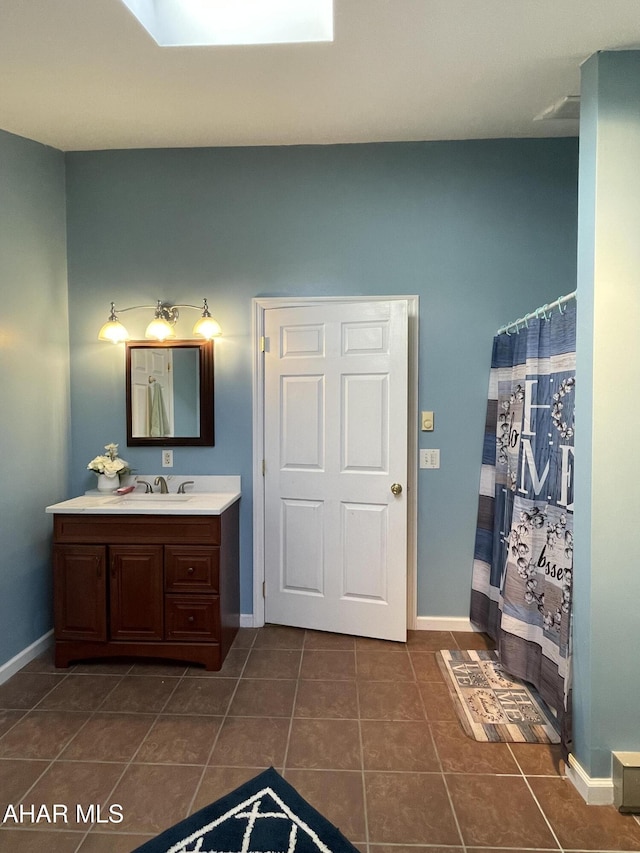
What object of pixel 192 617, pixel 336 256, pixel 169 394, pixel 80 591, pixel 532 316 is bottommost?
pixel 192 617

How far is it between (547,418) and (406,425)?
32.3 inches

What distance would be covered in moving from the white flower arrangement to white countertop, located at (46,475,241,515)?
0.42 ft

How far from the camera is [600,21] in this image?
1.78m

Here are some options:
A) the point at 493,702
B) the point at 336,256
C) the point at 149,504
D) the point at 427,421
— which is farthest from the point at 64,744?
the point at 336,256

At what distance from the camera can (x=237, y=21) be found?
204cm

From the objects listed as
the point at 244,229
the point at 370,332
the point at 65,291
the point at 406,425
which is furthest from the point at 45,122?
the point at 406,425

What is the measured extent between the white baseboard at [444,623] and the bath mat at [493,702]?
0.26 metres

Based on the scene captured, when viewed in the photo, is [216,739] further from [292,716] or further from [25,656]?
[25,656]

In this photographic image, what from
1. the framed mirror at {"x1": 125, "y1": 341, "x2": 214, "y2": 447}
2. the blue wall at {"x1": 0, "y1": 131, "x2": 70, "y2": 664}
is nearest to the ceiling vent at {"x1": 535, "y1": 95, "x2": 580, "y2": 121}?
the framed mirror at {"x1": 125, "y1": 341, "x2": 214, "y2": 447}

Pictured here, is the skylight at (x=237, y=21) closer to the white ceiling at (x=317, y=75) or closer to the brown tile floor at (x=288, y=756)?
the white ceiling at (x=317, y=75)

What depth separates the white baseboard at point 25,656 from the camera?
2.56 m

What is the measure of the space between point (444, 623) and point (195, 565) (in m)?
1.51

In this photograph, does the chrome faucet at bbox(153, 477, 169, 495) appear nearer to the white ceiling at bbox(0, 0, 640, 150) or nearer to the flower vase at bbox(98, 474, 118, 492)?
the flower vase at bbox(98, 474, 118, 492)

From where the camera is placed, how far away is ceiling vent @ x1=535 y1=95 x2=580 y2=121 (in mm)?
2367
